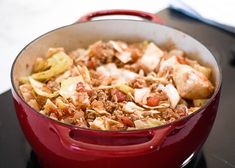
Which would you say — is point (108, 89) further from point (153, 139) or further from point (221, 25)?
point (221, 25)

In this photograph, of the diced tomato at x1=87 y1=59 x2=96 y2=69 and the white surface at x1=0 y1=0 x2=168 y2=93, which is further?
the white surface at x1=0 y1=0 x2=168 y2=93

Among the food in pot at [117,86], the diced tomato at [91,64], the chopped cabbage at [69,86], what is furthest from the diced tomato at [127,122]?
the diced tomato at [91,64]

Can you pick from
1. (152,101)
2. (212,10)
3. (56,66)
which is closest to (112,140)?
(152,101)

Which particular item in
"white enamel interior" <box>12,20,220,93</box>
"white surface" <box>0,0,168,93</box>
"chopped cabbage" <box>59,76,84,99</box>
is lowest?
"white surface" <box>0,0,168,93</box>

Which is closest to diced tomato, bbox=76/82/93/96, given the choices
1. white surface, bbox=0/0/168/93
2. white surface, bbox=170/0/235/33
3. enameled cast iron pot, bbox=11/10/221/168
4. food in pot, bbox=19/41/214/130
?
food in pot, bbox=19/41/214/130

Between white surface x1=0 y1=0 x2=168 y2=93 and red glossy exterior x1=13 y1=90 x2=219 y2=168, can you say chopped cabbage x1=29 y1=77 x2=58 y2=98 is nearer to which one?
red glossy exterior x1=13 y1=90 x2=219 y2=168

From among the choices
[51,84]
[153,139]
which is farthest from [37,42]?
[153,139]
